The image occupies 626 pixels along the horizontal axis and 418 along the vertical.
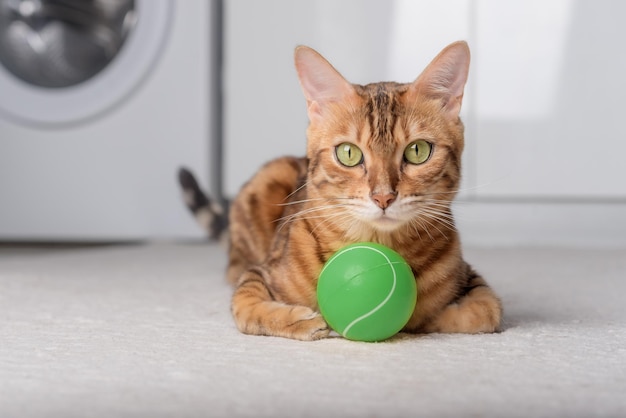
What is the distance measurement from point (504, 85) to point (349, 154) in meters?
1.62

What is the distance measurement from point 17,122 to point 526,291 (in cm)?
207

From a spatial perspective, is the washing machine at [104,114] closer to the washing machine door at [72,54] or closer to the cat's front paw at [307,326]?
the washing machine door at [72,54]

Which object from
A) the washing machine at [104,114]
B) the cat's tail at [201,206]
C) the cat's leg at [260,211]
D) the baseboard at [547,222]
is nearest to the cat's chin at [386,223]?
the cat's leg at [260,211]

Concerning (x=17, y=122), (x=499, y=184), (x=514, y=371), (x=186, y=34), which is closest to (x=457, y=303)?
(x=514, y=371)

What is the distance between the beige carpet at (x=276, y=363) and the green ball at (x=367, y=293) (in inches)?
1.4

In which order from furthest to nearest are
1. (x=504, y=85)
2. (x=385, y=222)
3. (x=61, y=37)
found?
1. (x=61, y=37)
2. (x=504, y=85)
3. (x=385, y=222)

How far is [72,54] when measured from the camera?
9.37 feet

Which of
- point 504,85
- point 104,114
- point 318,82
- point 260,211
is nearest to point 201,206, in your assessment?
point 260,211

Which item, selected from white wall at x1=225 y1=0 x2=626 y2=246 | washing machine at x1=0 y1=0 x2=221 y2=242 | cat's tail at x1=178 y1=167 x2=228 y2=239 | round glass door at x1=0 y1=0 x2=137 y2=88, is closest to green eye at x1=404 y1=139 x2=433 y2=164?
cat's tail at x1=178 y1=167 x2=228 y2=239

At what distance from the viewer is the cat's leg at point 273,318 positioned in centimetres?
126

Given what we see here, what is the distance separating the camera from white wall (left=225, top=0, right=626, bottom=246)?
8.92 feet

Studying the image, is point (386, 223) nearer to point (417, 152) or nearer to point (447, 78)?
point (417, 152)

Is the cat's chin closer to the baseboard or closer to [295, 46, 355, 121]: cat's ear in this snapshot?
[295, 46, 355, 121]: cat's ear

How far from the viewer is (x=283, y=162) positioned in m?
1.87
